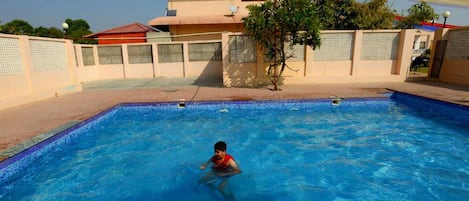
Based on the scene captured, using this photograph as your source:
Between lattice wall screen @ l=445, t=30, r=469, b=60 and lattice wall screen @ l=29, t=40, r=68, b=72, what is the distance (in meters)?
17.2

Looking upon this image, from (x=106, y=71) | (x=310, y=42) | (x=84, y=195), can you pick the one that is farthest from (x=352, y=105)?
(x=106, y=71)

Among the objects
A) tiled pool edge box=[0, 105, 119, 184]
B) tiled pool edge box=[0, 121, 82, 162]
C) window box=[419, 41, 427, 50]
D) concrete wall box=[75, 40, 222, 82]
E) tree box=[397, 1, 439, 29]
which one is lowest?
tiled pool edge box=[0, 105, 119, 184]

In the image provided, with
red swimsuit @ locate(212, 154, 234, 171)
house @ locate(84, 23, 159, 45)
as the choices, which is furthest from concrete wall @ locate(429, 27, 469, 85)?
house @ locate(84, 23, 159, 45)

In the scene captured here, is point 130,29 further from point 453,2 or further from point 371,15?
point 453,2

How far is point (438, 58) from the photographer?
1212 cm

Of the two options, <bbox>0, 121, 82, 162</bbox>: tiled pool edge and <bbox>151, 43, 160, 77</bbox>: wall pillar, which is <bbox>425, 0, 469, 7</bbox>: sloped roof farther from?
<bbox>0, 121, 82, 162</bbox>: tiled pool edge

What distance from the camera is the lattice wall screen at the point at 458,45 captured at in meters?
11.0

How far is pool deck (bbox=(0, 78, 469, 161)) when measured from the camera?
5609 mm

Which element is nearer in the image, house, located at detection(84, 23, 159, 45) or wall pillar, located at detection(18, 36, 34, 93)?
wall pillar, located at detection(18, 36, 34, 93)

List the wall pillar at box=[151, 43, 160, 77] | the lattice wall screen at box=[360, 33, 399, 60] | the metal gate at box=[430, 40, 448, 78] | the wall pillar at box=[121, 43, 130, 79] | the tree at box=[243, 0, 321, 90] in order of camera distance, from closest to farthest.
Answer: the tree at box=[243, 0, 321, 90] → the lattice wall screen at box=[360, 33, 399, 60] → the metal gate at box=[430, 40, 448, 78] → the wall pillar at box=[151, 43, 160, 77] → the wall pillar at box=[121, 43, 130, 79]

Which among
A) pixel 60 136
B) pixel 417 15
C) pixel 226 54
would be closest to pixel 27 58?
pixel 60 136

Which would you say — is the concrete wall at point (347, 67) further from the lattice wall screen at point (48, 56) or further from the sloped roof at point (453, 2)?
the sloped roof at point (453, 2)

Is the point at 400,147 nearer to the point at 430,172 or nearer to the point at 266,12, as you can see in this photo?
the point at 430,172

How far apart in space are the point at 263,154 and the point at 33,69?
8836mm
